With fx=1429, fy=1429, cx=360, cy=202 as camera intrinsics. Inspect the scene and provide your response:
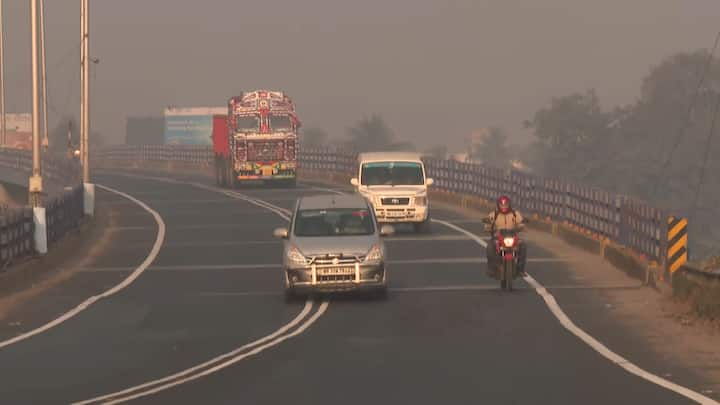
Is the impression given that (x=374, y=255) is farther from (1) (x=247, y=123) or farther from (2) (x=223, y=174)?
(2) (x=223, y=174)

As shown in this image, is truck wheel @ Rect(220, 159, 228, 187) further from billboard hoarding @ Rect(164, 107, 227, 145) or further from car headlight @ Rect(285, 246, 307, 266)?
billboard hoarding @ Rect(164, 107, 227, 145)

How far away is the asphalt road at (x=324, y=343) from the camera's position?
13.6m

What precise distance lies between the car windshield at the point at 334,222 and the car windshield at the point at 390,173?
46.8ft

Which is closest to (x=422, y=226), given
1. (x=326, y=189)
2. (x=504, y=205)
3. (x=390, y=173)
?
(x=390, y=173)

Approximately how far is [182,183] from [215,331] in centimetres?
5144

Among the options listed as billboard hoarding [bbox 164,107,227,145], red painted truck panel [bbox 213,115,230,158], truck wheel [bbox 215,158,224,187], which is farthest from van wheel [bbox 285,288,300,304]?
billboard hoarding [bbox 164,107,227,145]

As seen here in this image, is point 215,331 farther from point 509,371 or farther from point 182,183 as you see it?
point 182,183

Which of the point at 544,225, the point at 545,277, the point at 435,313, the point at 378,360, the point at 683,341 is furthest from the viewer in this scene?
the point at 544,225

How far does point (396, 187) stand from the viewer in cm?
3766

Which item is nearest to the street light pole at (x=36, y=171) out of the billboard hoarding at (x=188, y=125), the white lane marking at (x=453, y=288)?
the white lane marking at (x=453, y=288)

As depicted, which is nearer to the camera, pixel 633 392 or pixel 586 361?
pixel 633 392

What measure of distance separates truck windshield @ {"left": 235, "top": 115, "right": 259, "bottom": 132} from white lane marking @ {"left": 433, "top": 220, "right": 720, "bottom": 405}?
32.5 meters

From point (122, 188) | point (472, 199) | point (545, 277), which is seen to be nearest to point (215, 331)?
point (545, 277)

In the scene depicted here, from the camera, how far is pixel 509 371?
1489 centimetres
